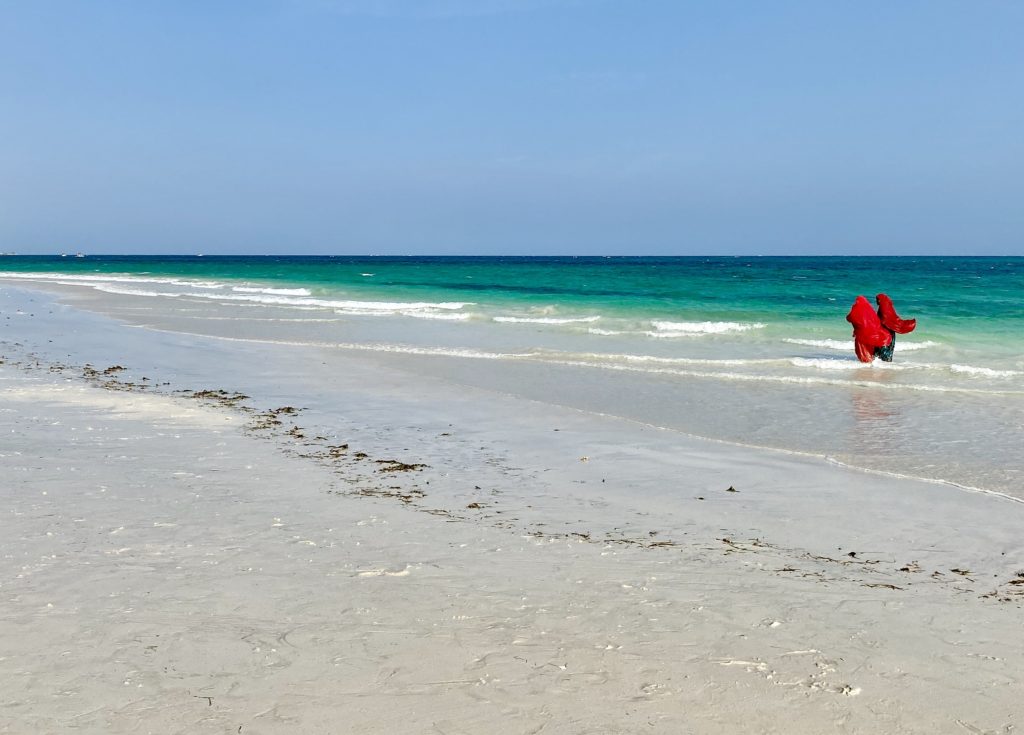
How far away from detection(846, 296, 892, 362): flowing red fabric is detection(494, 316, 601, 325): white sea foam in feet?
36.6

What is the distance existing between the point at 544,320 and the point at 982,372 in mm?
14567

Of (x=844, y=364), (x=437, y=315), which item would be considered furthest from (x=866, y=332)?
(x=437, y=315)

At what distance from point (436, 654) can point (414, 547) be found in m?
1.56

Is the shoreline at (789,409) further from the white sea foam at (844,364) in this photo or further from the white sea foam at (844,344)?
the white sea foam at (844,344)

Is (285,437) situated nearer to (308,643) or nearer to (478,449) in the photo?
(478,449)

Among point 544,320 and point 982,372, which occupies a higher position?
point 544,320

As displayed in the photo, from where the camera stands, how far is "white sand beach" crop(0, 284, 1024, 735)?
3449mm

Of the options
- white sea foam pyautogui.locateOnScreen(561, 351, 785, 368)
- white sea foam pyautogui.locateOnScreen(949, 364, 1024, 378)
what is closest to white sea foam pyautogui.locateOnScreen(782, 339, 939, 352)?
white sea foam pyautogui.locateOnScreen(561, 351, 785, 368)

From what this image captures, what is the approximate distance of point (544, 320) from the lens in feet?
Answer: 92.7

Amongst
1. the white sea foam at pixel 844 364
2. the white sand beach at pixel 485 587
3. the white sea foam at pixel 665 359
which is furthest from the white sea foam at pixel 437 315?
the white sand beach at pixel 485 587

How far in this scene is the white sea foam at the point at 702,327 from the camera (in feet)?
78.9

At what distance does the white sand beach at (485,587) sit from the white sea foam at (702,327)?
1527 centimetres

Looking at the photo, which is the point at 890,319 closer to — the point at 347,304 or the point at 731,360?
the point at 731,360

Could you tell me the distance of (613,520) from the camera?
6.21 m
